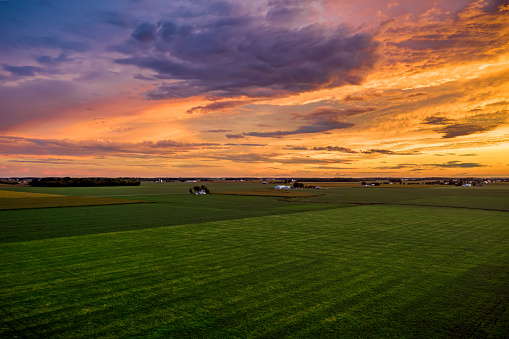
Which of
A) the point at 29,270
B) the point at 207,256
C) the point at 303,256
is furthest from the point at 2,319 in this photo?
the point at 303,256

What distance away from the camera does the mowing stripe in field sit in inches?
337

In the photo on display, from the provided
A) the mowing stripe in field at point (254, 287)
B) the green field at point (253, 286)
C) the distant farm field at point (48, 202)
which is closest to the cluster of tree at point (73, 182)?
the distant farm field at point (48, 202)

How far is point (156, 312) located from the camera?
30.9 ft

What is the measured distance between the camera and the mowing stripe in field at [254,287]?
8.55 metres

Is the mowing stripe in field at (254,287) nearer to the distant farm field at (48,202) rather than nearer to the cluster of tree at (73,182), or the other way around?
the distant farm field at (48,202)

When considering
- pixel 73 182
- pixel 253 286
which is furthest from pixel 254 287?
pixel 73 182

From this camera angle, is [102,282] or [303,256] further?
[303,256]

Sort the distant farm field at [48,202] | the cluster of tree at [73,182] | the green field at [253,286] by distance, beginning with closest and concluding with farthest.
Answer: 1. the green field at [253,286]
2. the distant farm field at [48,202]
3. the cluster of tree at [73,182]

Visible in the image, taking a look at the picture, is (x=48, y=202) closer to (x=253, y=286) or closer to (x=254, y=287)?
(x=253, y=286)

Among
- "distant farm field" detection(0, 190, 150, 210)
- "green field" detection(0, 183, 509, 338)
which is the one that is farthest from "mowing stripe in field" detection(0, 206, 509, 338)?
"distant farm field" detection(0, 190, 150, 210)

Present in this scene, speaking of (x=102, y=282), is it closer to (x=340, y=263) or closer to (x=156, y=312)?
(x=156, y=312)

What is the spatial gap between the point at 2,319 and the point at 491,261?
19673 millimetres

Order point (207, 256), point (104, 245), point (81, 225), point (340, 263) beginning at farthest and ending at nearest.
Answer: point (81, 225)
point (104, 245)
point (207, 256)
point (340, 263)

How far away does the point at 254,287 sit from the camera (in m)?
11.6
